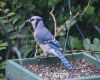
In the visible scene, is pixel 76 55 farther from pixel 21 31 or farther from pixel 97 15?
pixel 97 15

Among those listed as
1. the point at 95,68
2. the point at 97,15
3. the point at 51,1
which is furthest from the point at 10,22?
the point at 95,68

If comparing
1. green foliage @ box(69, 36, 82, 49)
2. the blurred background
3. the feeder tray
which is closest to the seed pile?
the feeder tray

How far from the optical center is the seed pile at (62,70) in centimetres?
228

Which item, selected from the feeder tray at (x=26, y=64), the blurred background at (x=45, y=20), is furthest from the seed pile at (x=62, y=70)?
the blurred background at (x=45, y=20)

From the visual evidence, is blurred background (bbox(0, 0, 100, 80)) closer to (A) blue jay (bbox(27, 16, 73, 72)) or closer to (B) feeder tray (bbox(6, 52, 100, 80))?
(A) blue jay (bbox(27, 16, 73, 72))

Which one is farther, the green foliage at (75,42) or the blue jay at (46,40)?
the green foliage at (75,42)

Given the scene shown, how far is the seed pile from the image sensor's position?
2283 millimetres

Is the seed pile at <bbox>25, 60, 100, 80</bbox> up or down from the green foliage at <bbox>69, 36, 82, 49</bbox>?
up

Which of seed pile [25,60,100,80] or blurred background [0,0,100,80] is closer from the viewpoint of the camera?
seed pile [25,60,100,80]

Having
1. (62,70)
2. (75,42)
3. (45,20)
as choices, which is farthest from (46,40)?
(45,20)

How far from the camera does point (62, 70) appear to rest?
8.16 ft

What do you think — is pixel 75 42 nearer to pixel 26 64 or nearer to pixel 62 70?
pixel 26 64

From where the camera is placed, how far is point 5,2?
163 inches

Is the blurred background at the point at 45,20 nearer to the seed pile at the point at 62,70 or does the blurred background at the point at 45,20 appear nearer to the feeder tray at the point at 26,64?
the feeder tray at the point at 26,64
